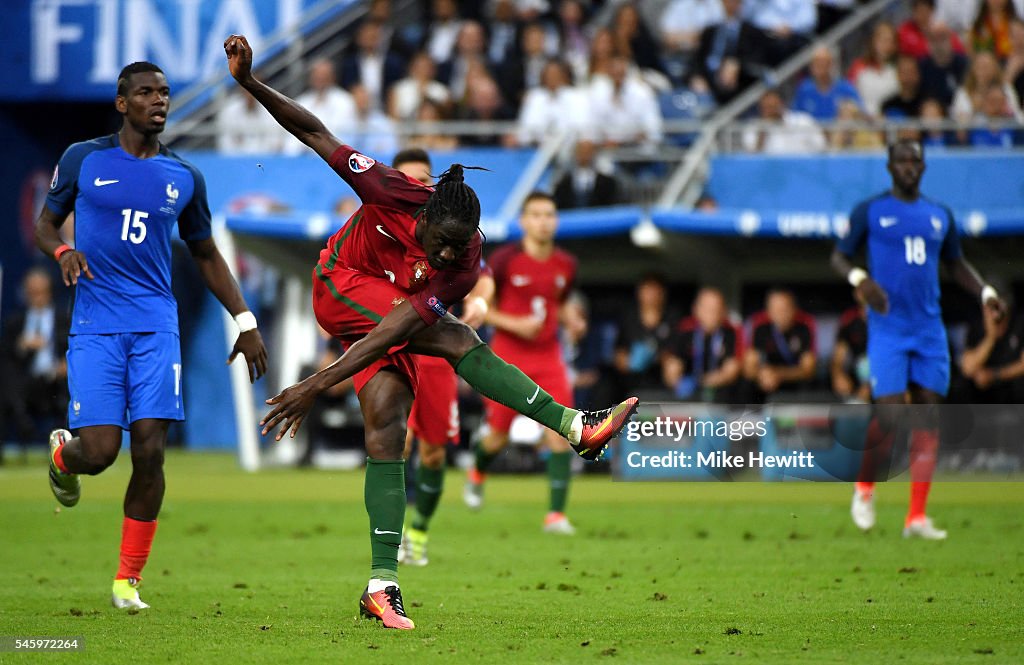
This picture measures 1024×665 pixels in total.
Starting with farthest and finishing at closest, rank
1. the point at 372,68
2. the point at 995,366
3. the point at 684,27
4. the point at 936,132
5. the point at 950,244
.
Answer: the point at 372,68 < the point at 684,27 < the point at 936,132 < the point at 995,366 < the point at 950,244

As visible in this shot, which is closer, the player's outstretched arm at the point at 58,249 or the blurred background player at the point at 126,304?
the player's outstretched arm at the point at 58,249

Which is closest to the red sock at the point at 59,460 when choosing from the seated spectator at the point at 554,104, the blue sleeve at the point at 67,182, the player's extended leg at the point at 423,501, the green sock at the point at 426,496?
the blue sleeve at the point at 67,182

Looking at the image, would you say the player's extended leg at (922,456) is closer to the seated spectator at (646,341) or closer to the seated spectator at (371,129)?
the seated spectator at (646,341)

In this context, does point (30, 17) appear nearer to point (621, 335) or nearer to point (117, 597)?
point (621, 335)

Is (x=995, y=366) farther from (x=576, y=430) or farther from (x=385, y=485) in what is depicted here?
(x=385, y=485)

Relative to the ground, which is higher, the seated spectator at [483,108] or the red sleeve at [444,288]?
the seated spectator at [483,108]

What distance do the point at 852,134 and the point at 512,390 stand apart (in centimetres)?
1165

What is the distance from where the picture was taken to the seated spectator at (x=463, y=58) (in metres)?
20.2

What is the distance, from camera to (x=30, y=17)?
23578 millimetres

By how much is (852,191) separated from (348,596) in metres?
11.0

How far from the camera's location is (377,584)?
6.61 m

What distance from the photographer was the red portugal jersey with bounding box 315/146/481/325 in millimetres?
6609

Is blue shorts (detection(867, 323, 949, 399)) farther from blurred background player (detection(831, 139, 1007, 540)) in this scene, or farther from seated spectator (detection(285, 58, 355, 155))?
seated spectator (detection(285, 58, 355, 155))

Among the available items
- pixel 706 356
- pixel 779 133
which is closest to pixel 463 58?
pixel 779 133
